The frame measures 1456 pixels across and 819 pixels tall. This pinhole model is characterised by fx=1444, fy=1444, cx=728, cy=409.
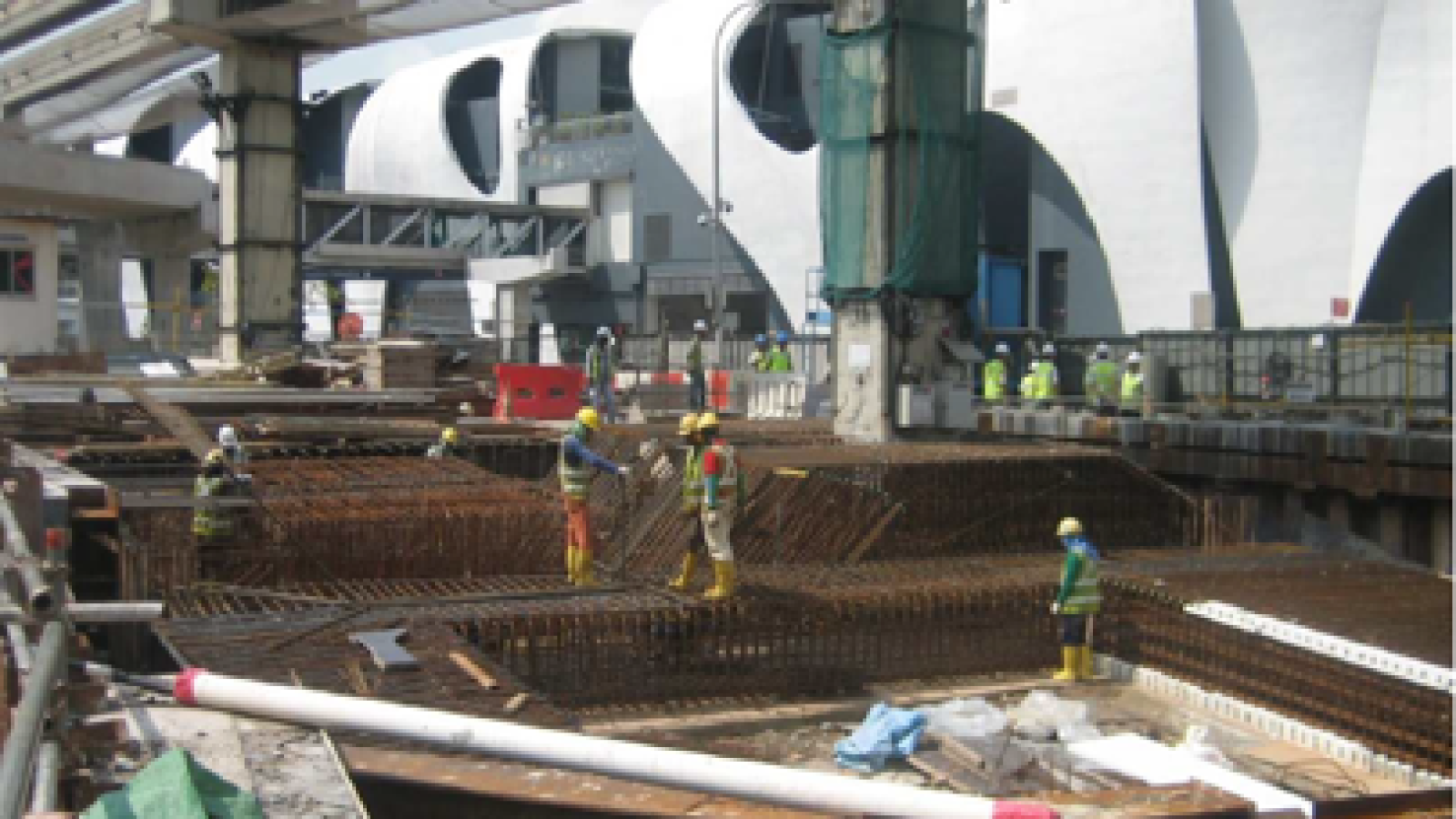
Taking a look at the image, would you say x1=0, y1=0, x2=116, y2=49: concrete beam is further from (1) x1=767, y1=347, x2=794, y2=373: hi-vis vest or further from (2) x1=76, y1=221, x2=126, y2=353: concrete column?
(1) x1=767, y1=347, x2=794, y2=373: hi-vis vest

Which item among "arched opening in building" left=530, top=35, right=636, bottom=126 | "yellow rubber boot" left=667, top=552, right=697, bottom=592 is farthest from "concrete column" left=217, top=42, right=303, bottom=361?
"arched opening in building" left=530, top=35, right=636, bottom=126

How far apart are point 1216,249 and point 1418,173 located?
5102 mm

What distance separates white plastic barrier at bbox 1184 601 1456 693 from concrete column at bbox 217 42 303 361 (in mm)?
23486

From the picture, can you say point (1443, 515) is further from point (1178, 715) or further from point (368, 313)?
point (368, 313)

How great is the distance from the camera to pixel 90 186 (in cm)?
3781

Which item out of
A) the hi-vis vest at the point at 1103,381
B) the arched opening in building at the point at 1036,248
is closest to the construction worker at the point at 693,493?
the hi-vis vest at the point at 1103,381

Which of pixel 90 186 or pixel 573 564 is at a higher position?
pixel 90 186

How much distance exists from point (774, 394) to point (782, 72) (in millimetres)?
24603

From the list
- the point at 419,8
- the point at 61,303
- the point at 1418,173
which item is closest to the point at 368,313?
the point at 61,303

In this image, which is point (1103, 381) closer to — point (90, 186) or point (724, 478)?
point (724, 478)

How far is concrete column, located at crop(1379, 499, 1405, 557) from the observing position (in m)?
17.0

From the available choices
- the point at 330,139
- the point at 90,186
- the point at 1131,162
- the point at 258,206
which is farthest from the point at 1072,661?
the point at 330,139

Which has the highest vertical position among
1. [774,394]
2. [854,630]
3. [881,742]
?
[774,394]

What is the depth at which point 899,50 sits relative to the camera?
18.2 metres
